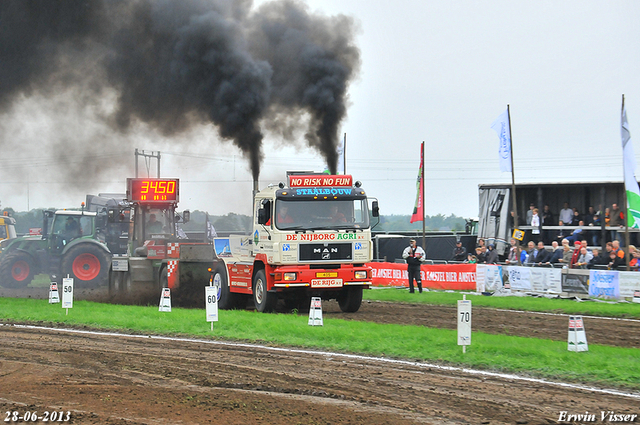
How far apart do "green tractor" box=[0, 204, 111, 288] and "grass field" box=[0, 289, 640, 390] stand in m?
7.27

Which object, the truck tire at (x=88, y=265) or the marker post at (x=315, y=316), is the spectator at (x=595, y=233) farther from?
the truck tire at (x=88, y=265)

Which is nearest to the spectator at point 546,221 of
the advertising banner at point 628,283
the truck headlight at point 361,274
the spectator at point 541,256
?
the spectator at point 541,256

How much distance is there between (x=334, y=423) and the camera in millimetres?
6469

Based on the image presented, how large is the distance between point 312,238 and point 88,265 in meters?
13.1

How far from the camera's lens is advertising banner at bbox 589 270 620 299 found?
18.9 metres

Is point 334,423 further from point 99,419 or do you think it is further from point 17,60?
point 17,60

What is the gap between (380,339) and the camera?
11758 mm

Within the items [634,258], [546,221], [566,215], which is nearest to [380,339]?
[634,258]

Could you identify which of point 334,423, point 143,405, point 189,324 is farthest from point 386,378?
point 189,324

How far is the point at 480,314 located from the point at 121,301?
36.7 ft

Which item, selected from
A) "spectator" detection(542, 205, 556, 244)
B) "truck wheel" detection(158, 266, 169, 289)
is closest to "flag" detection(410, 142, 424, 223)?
"spectator" detection(542, 205, 556, 244)

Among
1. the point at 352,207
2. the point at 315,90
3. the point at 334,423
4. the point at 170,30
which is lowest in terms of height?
the point at 334,423

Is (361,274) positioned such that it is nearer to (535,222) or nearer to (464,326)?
(464,326)

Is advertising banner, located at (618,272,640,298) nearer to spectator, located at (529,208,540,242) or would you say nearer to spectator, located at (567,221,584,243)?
spectator, located at (567,221,584,243)
